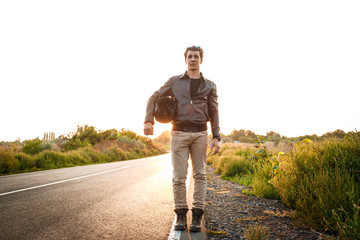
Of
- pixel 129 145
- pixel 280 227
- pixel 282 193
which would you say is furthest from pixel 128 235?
pixel 129 145

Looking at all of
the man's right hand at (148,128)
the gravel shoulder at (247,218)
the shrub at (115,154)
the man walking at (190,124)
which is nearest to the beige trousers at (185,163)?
the man walking at (190,124)

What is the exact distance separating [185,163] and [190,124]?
0.54m

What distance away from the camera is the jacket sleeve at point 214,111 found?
11.9ft

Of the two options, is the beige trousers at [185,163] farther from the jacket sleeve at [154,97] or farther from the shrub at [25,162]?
the shrub at [25,162]

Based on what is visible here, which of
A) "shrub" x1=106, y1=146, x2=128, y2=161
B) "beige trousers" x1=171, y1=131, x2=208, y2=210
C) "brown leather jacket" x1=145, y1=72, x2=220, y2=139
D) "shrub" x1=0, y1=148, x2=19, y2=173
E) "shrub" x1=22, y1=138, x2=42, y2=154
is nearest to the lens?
"beige trousers" x1=171, y1=131, x2=208, y2=210

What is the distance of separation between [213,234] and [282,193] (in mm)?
1811

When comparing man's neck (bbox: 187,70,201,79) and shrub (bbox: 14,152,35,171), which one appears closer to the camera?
man's neck (bbox: 187,70,201,79)

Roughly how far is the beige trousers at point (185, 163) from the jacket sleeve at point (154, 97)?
1.38 feet

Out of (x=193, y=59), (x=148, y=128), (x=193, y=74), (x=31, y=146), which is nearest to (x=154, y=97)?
(x=148, y=128)

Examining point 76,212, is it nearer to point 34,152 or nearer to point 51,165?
point 51,165

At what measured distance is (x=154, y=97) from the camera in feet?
11.8

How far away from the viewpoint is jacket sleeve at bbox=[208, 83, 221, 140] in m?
3.62

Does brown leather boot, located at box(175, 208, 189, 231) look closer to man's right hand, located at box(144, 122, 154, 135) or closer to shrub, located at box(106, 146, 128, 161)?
man's right hand, located at box(144, 122, 154, 135)

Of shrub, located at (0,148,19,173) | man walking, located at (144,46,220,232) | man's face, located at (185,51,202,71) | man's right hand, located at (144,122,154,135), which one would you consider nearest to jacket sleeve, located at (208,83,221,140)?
man walking, located at (144,46,220,232)
